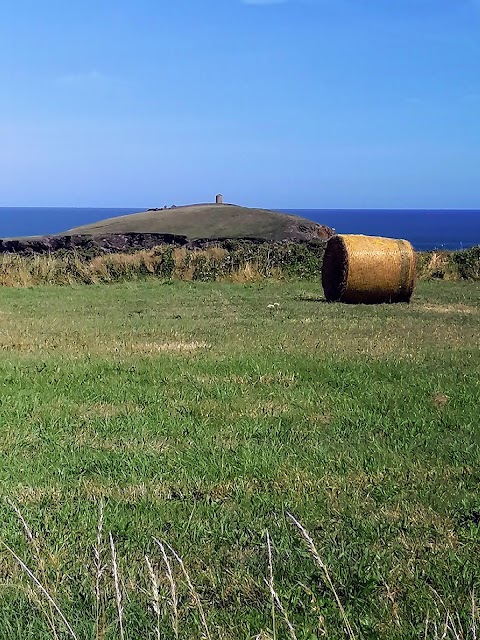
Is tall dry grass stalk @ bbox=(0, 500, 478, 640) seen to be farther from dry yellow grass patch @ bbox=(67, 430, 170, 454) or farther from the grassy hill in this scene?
the grassy hill

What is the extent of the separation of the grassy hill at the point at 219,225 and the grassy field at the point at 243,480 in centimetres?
3017

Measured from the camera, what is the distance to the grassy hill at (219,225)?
40.5m

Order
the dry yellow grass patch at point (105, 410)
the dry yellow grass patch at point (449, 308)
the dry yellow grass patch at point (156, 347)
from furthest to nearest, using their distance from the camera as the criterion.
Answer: the dry yellow grass patch at point (449, 308) → the dry yellow grass patch at point (156, 347) → the dry yellow grass patch at point (105, 410)

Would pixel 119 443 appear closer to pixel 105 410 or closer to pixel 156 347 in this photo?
pixel 105 410

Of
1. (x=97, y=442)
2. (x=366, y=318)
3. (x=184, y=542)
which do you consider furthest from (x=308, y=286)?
(x=184, y=542)

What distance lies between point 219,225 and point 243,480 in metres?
38.8

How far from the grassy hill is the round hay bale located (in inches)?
887

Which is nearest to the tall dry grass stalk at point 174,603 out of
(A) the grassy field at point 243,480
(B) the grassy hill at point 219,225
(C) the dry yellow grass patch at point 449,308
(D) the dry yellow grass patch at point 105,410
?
(A) the grassy field at point 243,480

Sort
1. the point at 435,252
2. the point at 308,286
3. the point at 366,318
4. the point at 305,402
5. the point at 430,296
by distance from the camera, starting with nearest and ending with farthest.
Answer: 1. the point at 305,402
2. the point at 366,318
3. the point at 430,296
4. the point at 308,286
5. the point at 435,252

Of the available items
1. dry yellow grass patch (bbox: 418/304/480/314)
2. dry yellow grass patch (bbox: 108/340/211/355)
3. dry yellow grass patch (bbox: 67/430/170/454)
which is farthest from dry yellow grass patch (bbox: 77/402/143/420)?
dry yellow grass patch (bbox: 418/304/480/314)

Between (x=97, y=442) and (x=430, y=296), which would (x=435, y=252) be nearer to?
(x=430, y=296)

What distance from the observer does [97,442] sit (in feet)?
18.3

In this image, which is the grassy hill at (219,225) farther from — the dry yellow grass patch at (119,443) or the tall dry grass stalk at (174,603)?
the tall dry grass stalk at (174,603)

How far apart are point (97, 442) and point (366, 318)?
310 inches
